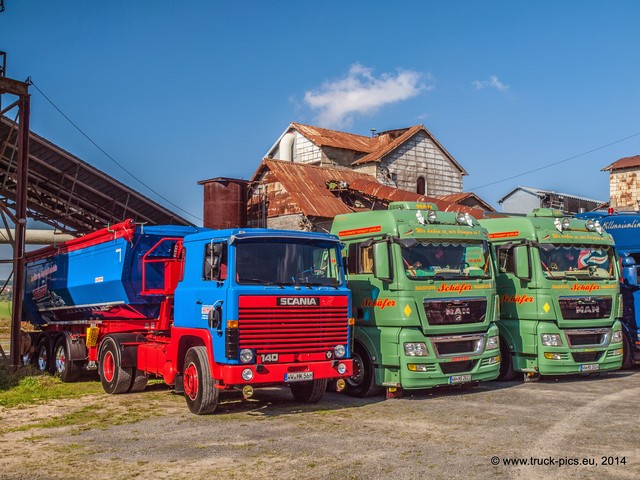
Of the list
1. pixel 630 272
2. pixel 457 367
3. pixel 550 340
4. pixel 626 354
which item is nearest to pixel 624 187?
pixel 630 272

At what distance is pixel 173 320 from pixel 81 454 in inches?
158

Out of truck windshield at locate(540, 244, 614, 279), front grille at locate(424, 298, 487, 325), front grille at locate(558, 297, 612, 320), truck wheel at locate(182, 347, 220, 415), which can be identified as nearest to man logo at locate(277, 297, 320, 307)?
truck wheel at locate(182, 347, 220, 415)

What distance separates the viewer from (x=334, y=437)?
9367 millimetres

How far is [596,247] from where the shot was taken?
15109mm

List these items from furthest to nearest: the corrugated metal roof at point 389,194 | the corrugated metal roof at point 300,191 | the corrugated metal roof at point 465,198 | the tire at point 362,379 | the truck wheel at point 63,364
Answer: the corrugated metal roof at point 465,198
the corrugated metal roof at point 389,194
the corrugated metal roof at point 300,191
the truck wheel at point 63,364
the tire at point 362,379

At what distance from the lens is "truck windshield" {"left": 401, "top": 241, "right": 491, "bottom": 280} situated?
12570 mm

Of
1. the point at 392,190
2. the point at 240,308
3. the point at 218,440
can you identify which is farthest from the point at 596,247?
the point at 392,190

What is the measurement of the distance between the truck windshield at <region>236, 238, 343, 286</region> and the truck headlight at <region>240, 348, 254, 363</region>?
1008 millimetres

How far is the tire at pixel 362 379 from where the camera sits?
12.9 meters

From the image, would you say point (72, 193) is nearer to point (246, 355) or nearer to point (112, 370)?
point (112, 370)

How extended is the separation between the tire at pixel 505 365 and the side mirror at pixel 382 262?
4.17 metres

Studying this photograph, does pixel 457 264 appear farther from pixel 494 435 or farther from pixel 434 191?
pixel 434 191

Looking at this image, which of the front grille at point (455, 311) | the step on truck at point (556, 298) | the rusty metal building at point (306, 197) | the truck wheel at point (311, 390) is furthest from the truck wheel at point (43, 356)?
the rusty metal building at point (306, 197)

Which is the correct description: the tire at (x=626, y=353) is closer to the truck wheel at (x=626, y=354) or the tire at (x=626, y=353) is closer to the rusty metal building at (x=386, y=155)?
the truck wheel at (x=626, y=354)
